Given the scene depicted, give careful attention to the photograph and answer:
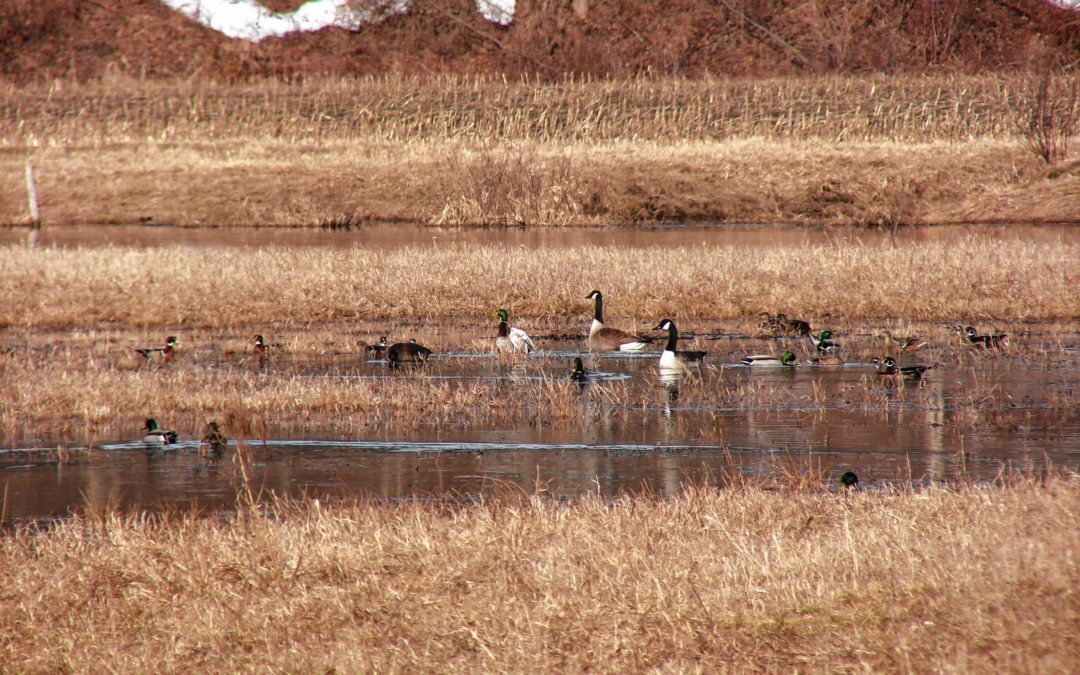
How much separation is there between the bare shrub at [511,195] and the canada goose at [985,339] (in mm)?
22244

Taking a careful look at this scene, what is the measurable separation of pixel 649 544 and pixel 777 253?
17.7 meters

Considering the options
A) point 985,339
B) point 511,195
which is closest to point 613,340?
point 985,339

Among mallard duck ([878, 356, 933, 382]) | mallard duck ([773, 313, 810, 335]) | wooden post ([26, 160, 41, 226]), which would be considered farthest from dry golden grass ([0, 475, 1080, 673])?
wooden post ([26, 160, 41, 226])

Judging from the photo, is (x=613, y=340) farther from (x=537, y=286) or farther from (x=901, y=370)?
(x=537, y=286)

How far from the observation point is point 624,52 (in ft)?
231

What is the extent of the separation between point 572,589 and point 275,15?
7413cm

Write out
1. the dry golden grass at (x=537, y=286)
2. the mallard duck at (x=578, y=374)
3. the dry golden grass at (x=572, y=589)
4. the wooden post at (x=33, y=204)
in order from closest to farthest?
the dry golden grass at (x=572, y=589) → the mallard duck at (x=578, y=374) → the dry golden grass at (x=537, y=286) → the wooden post at (x=33, y=204)

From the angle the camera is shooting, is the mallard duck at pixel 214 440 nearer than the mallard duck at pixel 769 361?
Yes

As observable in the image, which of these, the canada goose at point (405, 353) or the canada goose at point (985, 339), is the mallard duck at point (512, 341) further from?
the canada goose at point (985, 339)

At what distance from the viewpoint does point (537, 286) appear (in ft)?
70.1

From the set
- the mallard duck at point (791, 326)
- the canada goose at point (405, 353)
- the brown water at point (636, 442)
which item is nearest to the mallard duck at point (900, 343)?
the brown water at point (636, 442)

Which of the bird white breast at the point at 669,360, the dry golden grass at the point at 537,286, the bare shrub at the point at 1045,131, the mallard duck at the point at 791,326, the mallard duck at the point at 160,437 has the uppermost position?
the bare shrub at the point at 1045,131

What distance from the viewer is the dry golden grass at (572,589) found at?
5766 mm

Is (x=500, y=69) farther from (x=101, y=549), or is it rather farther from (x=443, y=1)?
(x=101, y=549)
